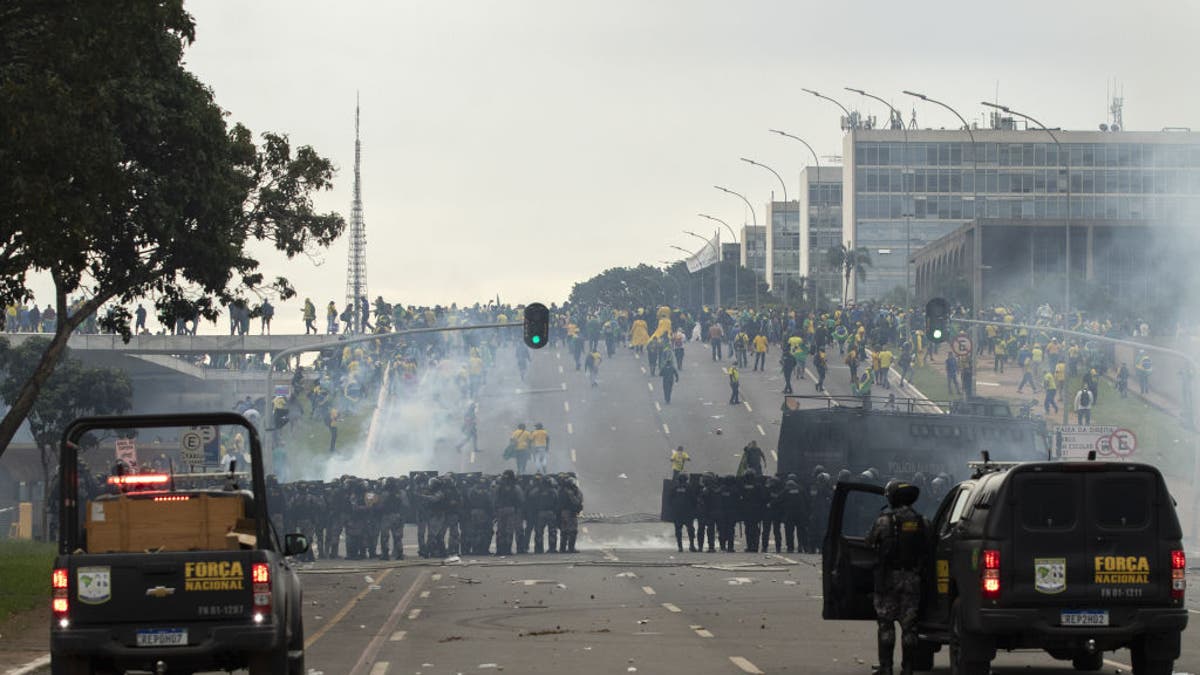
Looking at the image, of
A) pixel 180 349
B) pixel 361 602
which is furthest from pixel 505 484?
pixel 180 349

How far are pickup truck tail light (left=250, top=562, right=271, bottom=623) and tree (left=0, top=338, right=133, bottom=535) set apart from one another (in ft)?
141

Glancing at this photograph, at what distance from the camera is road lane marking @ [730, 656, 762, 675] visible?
1656 centimetres

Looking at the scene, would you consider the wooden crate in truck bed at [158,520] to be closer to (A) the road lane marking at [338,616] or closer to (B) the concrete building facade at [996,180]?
(A) the road lane marking at [338,616]

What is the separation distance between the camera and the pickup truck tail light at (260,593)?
13.6 m

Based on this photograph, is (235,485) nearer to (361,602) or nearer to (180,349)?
(361,602)

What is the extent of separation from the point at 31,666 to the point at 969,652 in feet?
28.6

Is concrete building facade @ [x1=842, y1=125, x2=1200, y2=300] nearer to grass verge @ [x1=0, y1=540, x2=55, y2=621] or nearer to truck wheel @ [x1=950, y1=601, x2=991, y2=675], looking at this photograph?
grass verge @ [x1=0, y1=540, x2=55, y2=621]

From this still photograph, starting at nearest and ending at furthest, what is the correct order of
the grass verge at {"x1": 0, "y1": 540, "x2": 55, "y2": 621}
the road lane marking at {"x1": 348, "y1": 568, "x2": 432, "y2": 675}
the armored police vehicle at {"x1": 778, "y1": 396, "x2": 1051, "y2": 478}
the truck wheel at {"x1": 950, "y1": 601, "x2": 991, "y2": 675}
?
the truck wheel at {"x1": 950, "y1": 601, "x2": 991, "y2": 675}, the road lane marking at {"x1": 348, "y1": 568, "x2": 432, "y2": 675}, the grass verge at {"x1": 0, "y1": 540, "x2": 55, "y2": 621}, the armored police vehicle at {"x1": 778, "y1": 396, "x2": 1051, "y2": 478}

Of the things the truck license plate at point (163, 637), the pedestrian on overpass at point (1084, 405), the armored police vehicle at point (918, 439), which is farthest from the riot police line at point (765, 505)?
the truck license plate at point (163, 637)

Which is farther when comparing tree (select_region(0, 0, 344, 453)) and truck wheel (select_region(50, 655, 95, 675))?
tree (select_region(0, 0, 344, 453))

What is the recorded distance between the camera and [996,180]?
18512 centimetres

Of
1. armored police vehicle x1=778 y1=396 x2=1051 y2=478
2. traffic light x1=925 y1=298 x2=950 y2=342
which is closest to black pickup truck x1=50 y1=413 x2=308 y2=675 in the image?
armored police vehicle x1=778 y1=396 x2=1051 y2=478

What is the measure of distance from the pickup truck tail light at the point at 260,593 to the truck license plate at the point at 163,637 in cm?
53

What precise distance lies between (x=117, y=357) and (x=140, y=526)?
109104 mm
